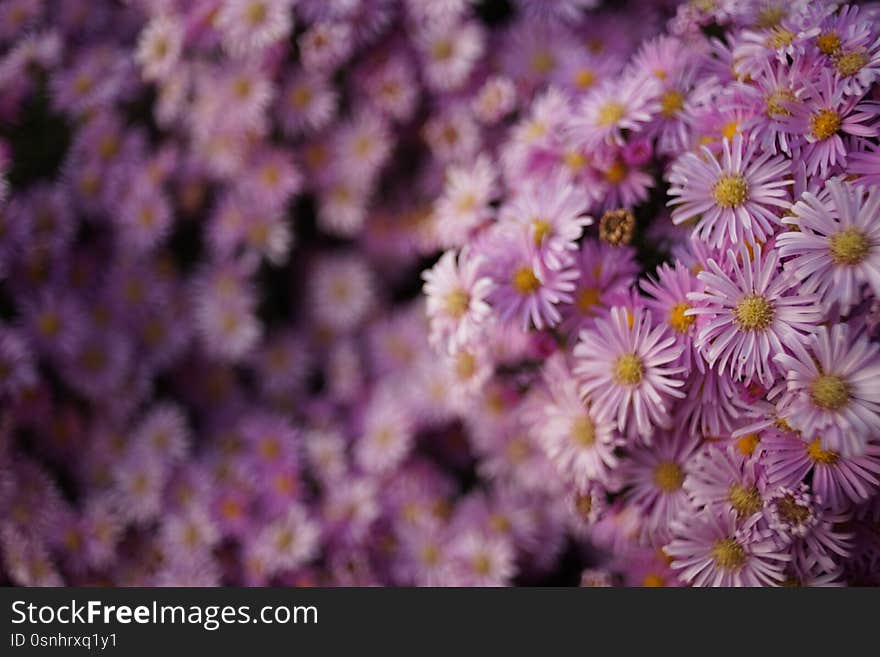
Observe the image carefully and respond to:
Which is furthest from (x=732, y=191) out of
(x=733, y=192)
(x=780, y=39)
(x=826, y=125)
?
(x=780, y=39)

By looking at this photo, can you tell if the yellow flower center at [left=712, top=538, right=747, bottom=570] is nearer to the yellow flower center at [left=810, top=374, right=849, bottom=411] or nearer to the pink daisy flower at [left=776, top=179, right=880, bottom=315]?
the yellow flower center at [left=810, top=374, right=849, bottom=411]

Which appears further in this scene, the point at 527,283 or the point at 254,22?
the point at 254,22

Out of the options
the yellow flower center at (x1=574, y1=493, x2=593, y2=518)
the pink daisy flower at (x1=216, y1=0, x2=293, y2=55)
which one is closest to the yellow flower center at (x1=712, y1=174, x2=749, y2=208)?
the yellow flower center at (x1=574, y1=493, x2=593, y2=518)

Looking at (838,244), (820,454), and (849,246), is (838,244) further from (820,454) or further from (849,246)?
(820,454)

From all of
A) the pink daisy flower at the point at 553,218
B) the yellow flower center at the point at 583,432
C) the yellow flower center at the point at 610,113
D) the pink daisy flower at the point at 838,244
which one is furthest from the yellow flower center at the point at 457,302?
the pink daisy flower at the point at 838,244

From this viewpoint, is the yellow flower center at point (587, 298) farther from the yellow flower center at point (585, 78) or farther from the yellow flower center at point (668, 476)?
the yellow flower center at point (585, 78)

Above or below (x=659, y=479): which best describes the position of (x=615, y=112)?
above
